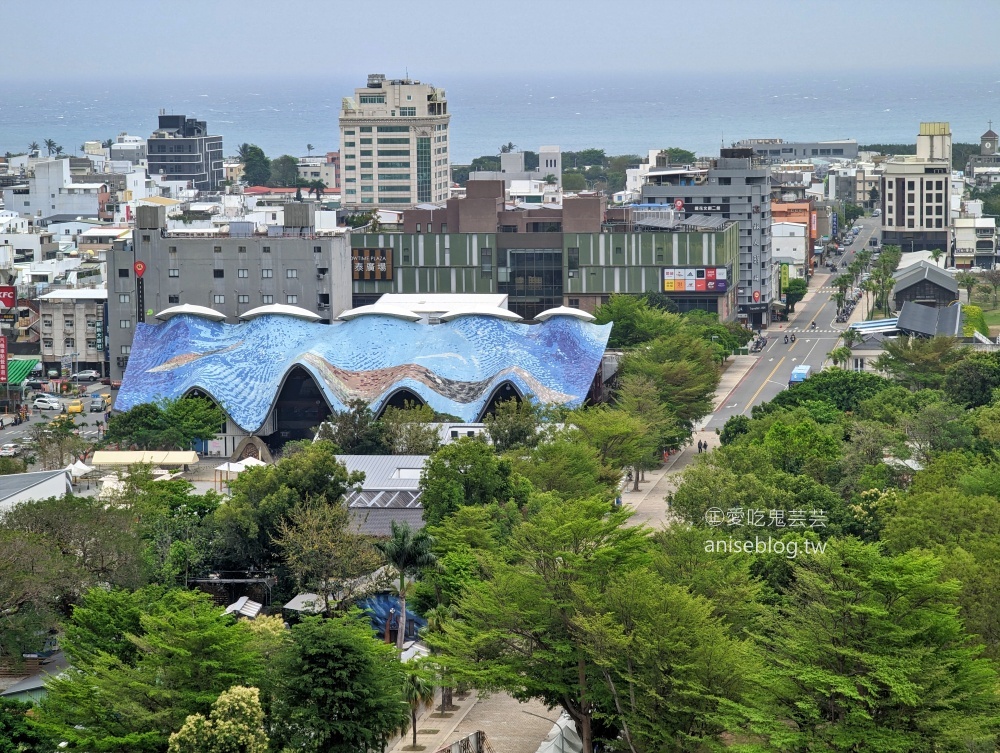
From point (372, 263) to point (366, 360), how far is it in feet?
94.5

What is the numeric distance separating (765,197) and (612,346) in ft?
88.7

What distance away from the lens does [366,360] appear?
244 ft

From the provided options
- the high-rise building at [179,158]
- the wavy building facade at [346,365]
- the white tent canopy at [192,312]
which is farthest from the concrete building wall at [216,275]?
the high-rise building at [179,158]

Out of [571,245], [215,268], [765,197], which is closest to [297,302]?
[215,268]

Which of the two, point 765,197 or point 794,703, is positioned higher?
point 765,197

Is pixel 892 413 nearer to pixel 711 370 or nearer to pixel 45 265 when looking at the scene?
pixel 711 370

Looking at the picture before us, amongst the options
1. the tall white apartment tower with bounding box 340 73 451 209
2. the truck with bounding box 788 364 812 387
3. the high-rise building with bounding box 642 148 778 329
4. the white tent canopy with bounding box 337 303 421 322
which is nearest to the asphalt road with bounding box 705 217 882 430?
the truck with bounding box 788 364 812 387

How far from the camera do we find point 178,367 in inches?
2940

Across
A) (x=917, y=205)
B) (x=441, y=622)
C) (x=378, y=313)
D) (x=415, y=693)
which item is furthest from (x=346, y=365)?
(x=917, y=205)

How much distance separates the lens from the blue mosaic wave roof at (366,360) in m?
71.8

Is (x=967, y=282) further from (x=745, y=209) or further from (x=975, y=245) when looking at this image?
(x=975, y=245)

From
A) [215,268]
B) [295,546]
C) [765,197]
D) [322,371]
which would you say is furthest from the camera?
[765,197]

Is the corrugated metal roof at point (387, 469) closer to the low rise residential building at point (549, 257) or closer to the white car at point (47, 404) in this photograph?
the white car at point (47, 404)

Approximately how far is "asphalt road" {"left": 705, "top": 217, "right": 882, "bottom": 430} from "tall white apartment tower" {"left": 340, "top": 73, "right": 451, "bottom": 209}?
44.8 meters
